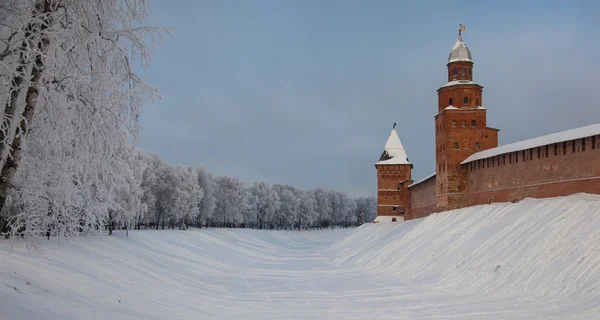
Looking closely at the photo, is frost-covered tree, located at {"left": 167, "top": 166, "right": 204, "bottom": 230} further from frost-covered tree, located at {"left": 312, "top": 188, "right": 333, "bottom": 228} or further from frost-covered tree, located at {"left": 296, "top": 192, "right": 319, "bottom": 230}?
frost-covered tree, located at {"left": 312, "top": 188, "right": 333, "bottom": 228}

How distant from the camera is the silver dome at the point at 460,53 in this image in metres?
36.1

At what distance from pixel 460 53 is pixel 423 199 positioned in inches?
503

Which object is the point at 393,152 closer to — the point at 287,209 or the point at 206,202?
the point at 206,202

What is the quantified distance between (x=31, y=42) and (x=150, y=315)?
306 inches

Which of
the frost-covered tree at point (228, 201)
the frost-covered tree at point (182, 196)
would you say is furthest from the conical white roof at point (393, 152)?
the frost-covered tree at point (228, 201)

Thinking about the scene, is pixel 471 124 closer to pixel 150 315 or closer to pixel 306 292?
pixel 306 292

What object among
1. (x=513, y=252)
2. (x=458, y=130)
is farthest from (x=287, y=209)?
(x=513, y=252)

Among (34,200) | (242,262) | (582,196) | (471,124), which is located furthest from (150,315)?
(471,124)

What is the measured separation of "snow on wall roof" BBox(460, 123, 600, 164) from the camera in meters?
22.2

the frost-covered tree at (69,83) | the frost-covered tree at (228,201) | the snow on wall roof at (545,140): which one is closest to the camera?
the frost-covered tree at (69,83)

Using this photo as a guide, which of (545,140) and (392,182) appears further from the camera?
(392,182)

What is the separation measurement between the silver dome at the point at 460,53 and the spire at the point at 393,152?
23187 mm

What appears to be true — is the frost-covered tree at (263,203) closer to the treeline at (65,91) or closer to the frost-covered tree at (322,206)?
the frost-covered tree at (322,206)

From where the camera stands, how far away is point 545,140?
25.2 metres
